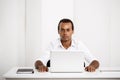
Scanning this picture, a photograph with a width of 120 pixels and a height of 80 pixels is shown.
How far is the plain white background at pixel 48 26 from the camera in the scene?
15.9ft

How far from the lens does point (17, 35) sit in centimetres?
492

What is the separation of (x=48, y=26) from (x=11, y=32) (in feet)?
2.45

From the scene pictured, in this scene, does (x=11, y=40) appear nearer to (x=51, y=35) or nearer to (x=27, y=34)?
(x=27, y=34)

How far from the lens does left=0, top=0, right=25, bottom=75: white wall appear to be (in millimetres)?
4887

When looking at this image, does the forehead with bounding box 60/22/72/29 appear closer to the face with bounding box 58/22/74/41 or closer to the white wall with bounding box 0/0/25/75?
the face with bounding box 58/22/74/41

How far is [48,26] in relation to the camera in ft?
16.0

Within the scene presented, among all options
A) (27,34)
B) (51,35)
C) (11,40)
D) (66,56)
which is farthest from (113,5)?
(66,56)

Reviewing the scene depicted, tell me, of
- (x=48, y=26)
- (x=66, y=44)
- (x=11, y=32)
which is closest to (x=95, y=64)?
(x=66, y=44)

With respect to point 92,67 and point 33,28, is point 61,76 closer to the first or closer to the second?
point 92,67

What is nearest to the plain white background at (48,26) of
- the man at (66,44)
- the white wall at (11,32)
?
the white wall at (11,32)

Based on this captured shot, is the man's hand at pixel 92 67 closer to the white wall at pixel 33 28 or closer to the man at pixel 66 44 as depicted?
the man at pixel 66 44

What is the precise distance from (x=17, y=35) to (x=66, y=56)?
8.00ft

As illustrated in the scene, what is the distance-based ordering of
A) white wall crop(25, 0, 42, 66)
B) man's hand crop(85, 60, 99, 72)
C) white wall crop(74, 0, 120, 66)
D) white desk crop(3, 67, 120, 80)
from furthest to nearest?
white wall crop(74, 0, 120, 66) → white wall crop(25, 0, 42, 66) → man's hand crop(85, 60, 99, 72) → white desk crop(3, 67, 120, 80)

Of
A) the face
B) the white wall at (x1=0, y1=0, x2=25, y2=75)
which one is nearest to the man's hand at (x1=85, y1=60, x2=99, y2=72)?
the face
